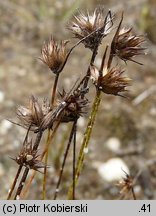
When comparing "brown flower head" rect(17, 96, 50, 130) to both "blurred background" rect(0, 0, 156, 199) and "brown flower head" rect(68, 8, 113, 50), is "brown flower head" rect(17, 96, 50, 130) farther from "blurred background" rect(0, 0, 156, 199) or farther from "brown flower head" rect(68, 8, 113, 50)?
"blurred background" rect(0, 0, 156, 199)

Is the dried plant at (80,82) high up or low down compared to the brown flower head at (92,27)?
down

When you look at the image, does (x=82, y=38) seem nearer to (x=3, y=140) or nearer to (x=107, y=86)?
(x=107, y=86)

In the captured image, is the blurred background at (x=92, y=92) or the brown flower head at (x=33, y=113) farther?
the blurred background at (x=92, y=92)
